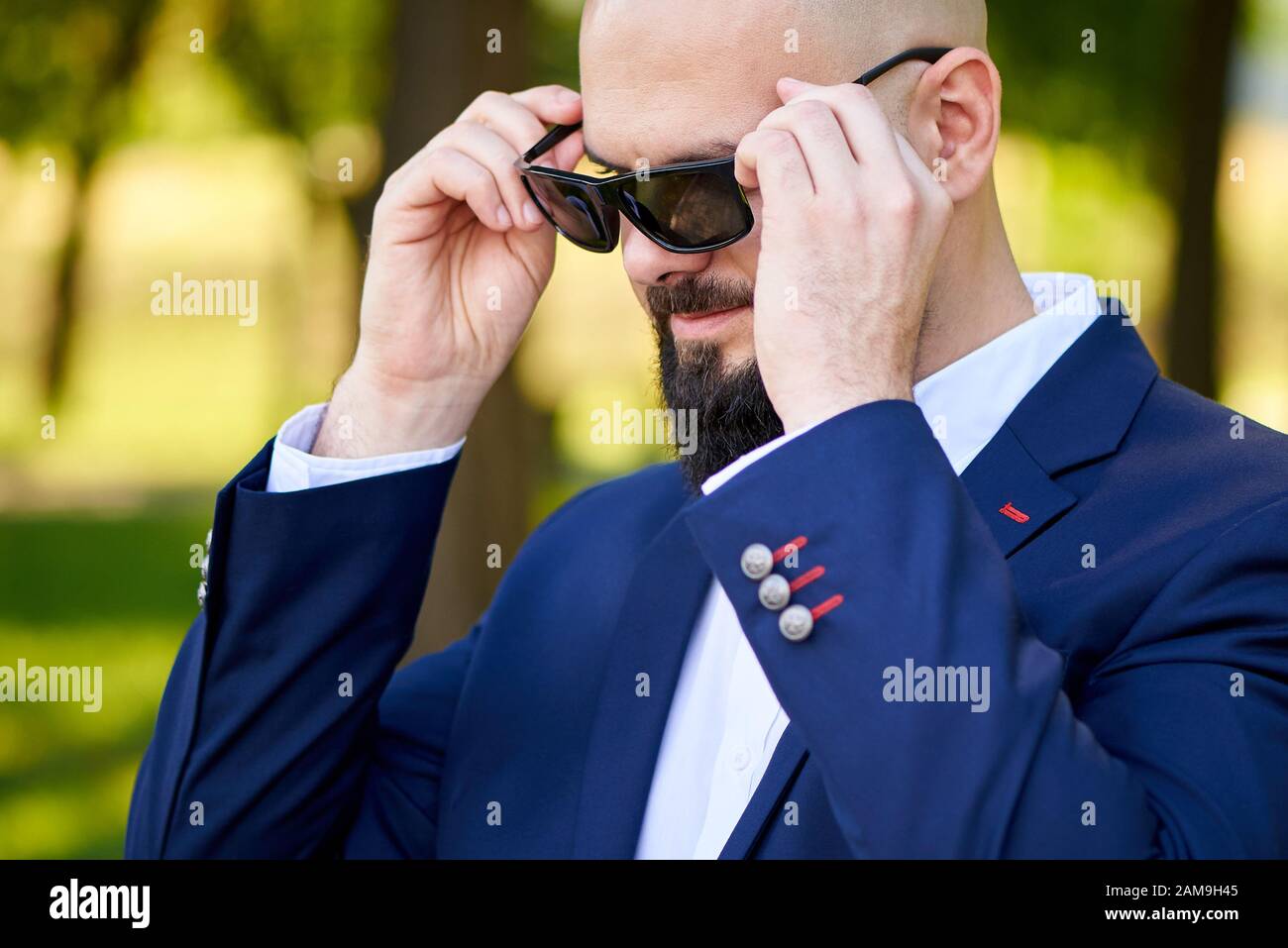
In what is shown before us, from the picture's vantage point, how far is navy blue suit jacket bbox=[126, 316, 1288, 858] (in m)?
1.67

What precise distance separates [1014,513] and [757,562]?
580mm

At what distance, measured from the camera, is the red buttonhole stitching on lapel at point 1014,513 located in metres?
2.16

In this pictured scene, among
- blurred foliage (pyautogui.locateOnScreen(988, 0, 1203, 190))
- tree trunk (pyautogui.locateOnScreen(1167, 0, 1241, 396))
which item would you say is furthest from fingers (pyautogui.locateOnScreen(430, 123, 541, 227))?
blurred foliage (pyautogui.locateOnScreen(988, 0, 1203, 190))

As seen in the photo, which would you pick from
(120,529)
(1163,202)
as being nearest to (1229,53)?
(1163,202)

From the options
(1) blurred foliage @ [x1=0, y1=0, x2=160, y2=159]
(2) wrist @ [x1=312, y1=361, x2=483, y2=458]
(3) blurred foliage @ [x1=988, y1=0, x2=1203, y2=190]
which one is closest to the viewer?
(2) wrist @ [x1=312, y1=361, x2=483, y2=458]

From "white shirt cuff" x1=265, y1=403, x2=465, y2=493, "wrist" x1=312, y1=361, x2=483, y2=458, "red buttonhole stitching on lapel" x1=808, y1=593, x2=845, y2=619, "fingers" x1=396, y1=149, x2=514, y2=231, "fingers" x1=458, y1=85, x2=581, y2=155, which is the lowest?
"red buttonhole stitching on lapel" x1=808, y1=593, x2=845, y2=619

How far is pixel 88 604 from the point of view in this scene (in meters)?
12.7

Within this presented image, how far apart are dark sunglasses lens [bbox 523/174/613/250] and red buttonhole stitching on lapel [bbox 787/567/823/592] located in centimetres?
99

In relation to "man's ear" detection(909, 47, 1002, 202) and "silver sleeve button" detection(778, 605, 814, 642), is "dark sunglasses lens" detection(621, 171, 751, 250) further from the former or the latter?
"silver sleeve button" detection(778, 605, 814, 642)

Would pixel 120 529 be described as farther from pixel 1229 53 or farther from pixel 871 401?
pixel 871 401

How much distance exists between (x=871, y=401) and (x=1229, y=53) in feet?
26.4

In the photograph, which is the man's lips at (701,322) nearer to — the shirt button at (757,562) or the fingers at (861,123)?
the fingers at (861,123)

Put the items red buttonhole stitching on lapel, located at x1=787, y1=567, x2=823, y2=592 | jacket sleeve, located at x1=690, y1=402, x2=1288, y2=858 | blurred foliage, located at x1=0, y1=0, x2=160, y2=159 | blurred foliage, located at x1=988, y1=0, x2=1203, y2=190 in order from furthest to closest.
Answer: blurred foliage, located at x1=0, y1=0, x2=160, y2=159
blurred foliage, located at x1=988, y1=0, x2=1203, y2=190
red buttonhole stitching on lapel, located at x1=787, y1=567, x2=823, y2=592
jacket sleeve, located at x1=690, y1=402, x2=1288, y2=858

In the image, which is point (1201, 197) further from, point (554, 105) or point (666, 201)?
point (666, 201)
